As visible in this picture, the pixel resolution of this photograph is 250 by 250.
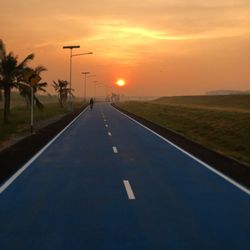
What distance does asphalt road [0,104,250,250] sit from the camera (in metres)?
6.83

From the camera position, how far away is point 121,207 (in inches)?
354

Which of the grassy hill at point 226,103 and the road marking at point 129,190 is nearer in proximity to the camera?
the road marking at point 129,190

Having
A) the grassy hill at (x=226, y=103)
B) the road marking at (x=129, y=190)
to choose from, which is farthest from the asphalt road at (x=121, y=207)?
the grassy hill at (x=226, y=103)

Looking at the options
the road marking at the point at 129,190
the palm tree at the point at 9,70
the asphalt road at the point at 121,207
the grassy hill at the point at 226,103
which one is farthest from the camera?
the grassy hill at the point at 226,103

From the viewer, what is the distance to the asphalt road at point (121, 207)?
6828mm

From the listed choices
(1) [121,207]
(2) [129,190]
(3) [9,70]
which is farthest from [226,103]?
(1) [121,207]

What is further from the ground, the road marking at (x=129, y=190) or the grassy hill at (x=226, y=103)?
the road marking at (x=129, y=190)

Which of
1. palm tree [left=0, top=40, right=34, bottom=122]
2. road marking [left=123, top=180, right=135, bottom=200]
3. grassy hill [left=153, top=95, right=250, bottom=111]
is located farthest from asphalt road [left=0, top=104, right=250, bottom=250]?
grassy hill [left=153, top=95, right=250, bottom=111]

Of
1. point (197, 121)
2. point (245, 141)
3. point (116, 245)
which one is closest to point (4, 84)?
point (197, 121)

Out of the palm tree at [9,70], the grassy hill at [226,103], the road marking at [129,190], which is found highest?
the palm tree at [9,70]

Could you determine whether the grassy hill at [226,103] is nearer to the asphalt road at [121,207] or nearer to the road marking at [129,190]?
the asphalt road at [121,207]

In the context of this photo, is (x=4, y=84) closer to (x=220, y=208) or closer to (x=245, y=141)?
(x=245, y=141)

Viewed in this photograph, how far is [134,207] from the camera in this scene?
29.6ft

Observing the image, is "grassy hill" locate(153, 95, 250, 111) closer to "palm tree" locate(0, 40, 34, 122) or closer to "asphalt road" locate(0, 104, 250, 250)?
"palm tree" locate(0, 40, 34, 122)
